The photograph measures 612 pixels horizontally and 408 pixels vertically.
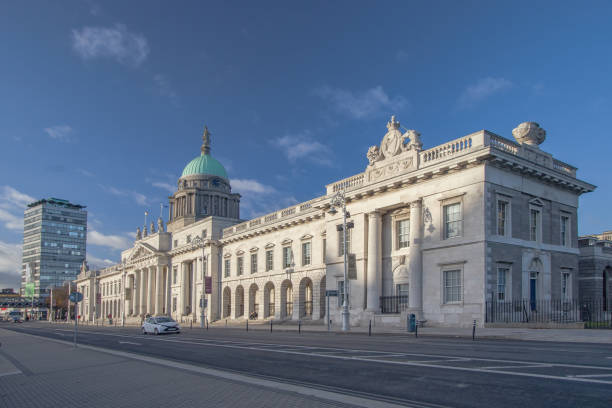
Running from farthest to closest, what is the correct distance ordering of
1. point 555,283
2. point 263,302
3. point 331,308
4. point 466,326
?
point 263,302, point 331,308, point 555,283, point 466,326

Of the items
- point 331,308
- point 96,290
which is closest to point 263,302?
point 331,308

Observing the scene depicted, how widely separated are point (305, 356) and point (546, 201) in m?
23.8

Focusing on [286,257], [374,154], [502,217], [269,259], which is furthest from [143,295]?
[502,217]

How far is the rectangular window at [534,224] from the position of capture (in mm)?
31062

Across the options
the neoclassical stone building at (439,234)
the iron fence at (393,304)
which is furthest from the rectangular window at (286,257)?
the iron fence at (393,304)

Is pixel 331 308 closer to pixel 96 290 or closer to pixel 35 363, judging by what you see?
pixel 35 363

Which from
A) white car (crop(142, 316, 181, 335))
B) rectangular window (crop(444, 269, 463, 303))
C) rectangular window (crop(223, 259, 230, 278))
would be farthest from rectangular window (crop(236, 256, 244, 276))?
rectangular window (crop(444, 269, 463, 303))

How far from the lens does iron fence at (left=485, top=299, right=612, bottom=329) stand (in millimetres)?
27797

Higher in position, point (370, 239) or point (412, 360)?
point (370, 239)

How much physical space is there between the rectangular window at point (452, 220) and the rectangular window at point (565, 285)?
8.30m

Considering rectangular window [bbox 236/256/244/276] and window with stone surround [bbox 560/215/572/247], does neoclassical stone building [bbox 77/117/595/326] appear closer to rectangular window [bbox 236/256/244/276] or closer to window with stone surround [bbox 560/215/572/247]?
window with stone surround [bbox 560/215/572/247]

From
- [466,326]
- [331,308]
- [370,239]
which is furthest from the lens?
[331,308]

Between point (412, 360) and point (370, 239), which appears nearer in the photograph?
point (412, 360)

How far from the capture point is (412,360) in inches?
485
